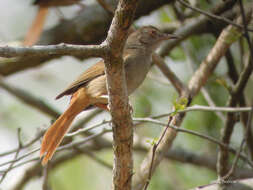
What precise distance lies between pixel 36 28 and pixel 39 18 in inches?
15.8

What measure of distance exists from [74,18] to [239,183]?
386 cm

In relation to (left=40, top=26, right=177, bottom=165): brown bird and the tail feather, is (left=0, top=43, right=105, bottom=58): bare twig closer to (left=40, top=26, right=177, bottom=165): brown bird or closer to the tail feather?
(left=40, top=26, right=177, bottom=165): brown bird

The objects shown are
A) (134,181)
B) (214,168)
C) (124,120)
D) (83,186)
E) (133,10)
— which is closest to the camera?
(133,10)

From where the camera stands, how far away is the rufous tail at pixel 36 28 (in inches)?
237

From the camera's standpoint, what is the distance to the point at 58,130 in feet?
14.0

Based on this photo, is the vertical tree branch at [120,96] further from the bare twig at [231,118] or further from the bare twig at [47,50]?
the bare twig at [231,118]

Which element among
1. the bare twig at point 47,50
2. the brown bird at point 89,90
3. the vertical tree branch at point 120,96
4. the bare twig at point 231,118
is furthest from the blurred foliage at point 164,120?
the bare twig at point 47,50

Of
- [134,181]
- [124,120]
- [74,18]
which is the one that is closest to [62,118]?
[134,181]

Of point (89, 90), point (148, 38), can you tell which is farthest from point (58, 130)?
point (148, 38)

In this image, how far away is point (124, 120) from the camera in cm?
318

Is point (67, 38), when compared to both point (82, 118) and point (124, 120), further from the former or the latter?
point (124, 120)

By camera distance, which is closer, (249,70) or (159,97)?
(249,70)

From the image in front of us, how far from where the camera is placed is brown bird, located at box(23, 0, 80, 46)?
609 cm

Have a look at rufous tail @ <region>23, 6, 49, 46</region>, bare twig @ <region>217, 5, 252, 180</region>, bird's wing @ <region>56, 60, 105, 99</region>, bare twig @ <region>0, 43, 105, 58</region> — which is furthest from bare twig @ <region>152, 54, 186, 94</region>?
bare twig @ <region>0, 43, 105, 58</region>
